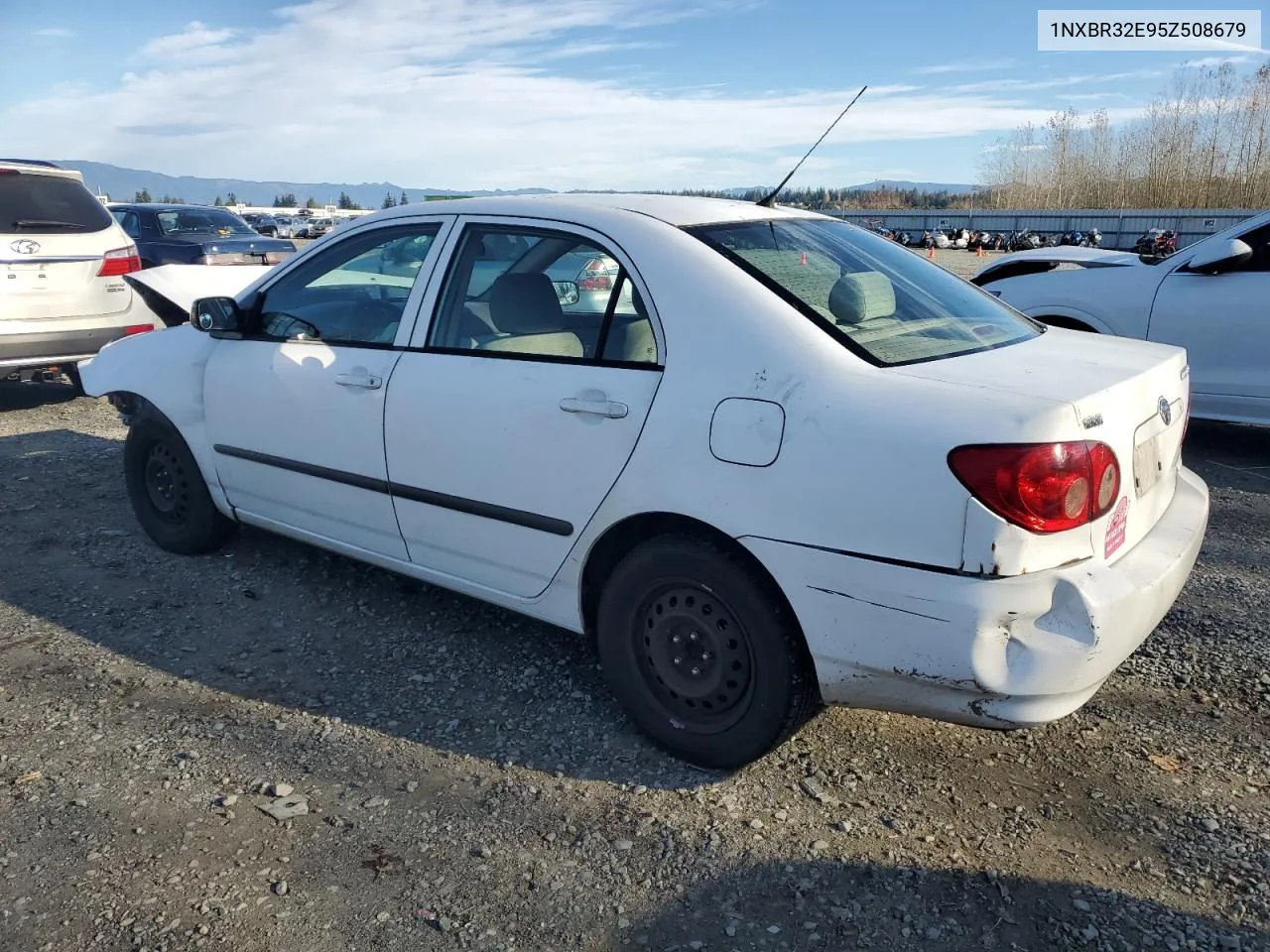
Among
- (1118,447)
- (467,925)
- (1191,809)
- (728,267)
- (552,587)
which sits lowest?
(1191,809)

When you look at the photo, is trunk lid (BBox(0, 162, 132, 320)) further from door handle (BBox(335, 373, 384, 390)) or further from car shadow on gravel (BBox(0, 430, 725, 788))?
door handle (BBox(335, 373, 384, 390))

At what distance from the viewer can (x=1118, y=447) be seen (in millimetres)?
2488

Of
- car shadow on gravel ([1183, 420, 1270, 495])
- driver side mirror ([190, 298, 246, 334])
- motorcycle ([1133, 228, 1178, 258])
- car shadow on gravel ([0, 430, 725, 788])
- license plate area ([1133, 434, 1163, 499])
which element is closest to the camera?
license plate area ([1133, 434, 1163, 499])

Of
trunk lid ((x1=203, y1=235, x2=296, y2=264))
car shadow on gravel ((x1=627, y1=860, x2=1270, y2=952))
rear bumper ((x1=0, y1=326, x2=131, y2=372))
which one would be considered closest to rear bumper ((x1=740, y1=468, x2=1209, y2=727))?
car shadow on gravel ((x1=627, y1=860, x2=1270, y2=952))

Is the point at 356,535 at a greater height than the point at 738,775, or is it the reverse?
the point at 356,535

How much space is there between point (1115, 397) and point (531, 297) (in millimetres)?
1831

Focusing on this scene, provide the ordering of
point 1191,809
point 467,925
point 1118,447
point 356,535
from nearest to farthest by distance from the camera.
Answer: point 467,925, point 1118,447, point 1191,809, point 356,535

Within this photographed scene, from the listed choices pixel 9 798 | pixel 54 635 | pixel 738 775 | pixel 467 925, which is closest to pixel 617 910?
pixel 467 925

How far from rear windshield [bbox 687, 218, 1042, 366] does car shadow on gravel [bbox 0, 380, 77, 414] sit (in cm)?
730

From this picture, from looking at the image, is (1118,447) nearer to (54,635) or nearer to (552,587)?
(552,587)

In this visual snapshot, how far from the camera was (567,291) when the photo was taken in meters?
3.25

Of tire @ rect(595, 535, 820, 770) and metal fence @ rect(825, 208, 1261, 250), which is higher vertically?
tire @ rect(595, 535, 820, 770)

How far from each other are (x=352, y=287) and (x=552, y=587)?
5.17 feet

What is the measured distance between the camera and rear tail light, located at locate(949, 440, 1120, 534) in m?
2.27
